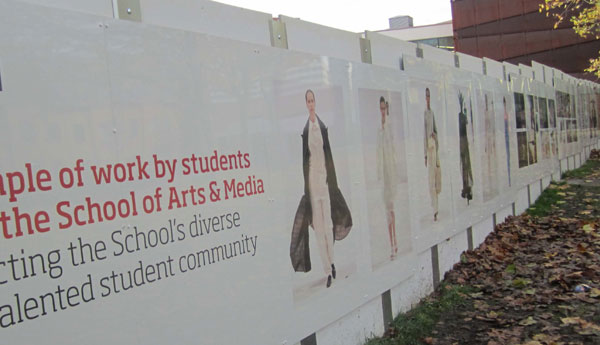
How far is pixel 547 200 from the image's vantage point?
39.8ft

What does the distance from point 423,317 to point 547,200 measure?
816 centimetres

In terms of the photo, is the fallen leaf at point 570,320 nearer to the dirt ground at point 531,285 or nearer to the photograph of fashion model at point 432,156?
the dirt ground at point 531,285

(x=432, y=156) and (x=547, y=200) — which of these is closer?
(x=432, y=156)

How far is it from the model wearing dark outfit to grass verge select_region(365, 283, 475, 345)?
1576mm

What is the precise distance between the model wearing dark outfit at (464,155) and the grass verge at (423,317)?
1576 mm

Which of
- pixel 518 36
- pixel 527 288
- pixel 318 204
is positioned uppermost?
pixel 518 36

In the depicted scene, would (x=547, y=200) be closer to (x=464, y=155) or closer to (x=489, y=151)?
(x=489, y=151)

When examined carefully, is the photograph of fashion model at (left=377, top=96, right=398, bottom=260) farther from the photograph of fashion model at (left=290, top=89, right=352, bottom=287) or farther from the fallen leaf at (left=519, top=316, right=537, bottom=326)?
the fallen leaf at (left=519, top=316, right=537, bottom=326)

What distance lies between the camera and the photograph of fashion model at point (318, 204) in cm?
371

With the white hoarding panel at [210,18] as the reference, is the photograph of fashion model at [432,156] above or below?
below

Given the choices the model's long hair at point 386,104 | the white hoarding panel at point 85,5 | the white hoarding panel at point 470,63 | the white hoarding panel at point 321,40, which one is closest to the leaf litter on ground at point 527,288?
the model's long hair at point 386,104

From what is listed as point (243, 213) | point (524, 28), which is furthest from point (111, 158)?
point (524, 28)

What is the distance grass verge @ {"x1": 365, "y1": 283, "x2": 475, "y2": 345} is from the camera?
4719 millimetres

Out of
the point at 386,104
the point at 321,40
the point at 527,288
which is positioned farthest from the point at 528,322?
the point at 321,40
